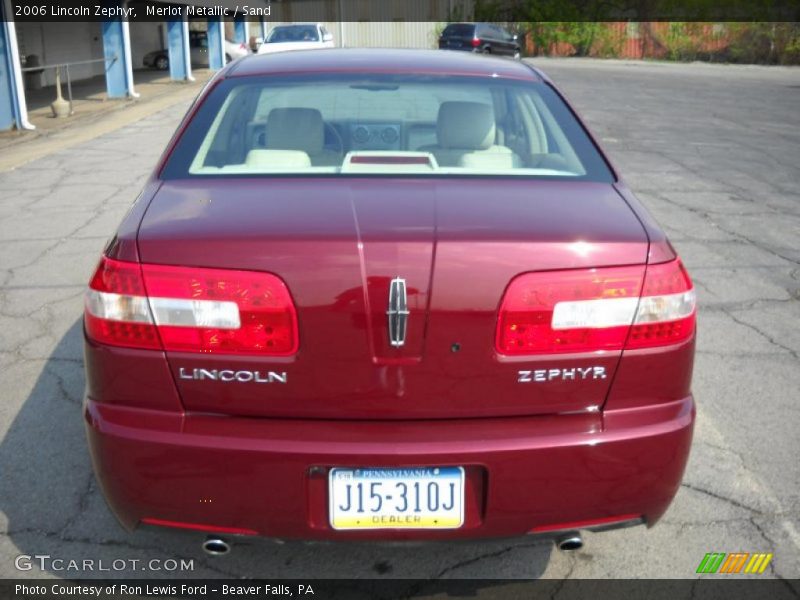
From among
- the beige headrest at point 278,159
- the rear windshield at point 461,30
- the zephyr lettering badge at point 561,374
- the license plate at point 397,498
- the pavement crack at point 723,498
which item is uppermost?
the rear windshield at point 461,30

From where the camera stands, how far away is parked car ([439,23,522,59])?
31031mm

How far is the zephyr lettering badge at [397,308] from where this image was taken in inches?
78.5

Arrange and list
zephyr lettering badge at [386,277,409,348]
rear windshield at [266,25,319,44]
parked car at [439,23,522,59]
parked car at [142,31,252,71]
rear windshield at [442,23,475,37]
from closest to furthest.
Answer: zephyr lettering badge at [386,277,409,348], rear windshield at [266,25,319,44], parked car at [142,31,252,71], parked car at [439,23,522,59], rear windshield at [442,23,475,37]

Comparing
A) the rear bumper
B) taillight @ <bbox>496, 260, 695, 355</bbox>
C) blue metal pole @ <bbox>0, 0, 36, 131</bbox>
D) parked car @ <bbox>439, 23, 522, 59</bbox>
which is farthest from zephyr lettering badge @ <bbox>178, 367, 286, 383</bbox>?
parked car @ <bbox>439, 23, 522, 59</bbox>

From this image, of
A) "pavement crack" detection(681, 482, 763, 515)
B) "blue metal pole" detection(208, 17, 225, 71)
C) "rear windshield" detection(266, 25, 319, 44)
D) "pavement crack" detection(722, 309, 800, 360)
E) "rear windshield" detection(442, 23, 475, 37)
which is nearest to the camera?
"pavement crack" detection(681, 482, 763, 515)

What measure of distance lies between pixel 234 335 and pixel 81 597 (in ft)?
3.46

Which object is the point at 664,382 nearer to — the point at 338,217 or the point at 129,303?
the point at 338,217

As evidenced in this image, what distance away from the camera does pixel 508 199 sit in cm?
233

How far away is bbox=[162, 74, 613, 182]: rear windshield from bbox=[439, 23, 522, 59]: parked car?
1116 inches

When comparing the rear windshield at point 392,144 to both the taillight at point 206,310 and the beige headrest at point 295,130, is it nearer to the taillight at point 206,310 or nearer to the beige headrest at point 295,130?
the beige headrest at point 295,130

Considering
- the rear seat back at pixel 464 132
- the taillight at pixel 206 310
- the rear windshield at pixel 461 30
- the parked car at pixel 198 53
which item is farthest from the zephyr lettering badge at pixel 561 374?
the rear windshield at pixel 461 30

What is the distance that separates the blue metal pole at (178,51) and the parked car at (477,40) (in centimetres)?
1064

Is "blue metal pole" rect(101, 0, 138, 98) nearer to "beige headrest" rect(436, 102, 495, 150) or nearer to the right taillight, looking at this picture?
"beige headrest" rect(436, 102, 495, 150)

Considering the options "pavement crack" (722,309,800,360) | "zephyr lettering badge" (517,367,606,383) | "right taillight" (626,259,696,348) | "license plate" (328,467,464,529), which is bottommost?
"pavement crack" (722,309,800,360)
